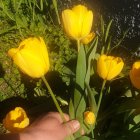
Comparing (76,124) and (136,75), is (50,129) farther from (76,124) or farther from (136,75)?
(136,75)

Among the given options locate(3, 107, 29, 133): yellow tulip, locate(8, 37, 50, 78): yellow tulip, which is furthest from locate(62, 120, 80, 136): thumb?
locate(8, 37, 50, 78): yellow tulip

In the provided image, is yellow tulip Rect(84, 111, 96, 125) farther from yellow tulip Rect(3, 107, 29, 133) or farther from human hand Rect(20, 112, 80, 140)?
yellow tulip Rect(3, 107, 29, 133)

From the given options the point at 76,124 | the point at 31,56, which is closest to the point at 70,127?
the point at 76,124

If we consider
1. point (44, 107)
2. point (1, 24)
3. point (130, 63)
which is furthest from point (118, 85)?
point (1, 24)

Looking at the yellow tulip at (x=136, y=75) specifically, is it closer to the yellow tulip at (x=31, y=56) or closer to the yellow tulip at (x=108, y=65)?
the yellow tulip at (x=108, y=65)

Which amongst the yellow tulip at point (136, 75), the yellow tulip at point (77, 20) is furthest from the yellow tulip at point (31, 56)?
the yellow tulip at point (136, 75)

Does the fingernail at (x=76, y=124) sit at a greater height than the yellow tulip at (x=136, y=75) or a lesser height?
lesser

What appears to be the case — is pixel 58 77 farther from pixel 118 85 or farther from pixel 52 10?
pixel 52 10
